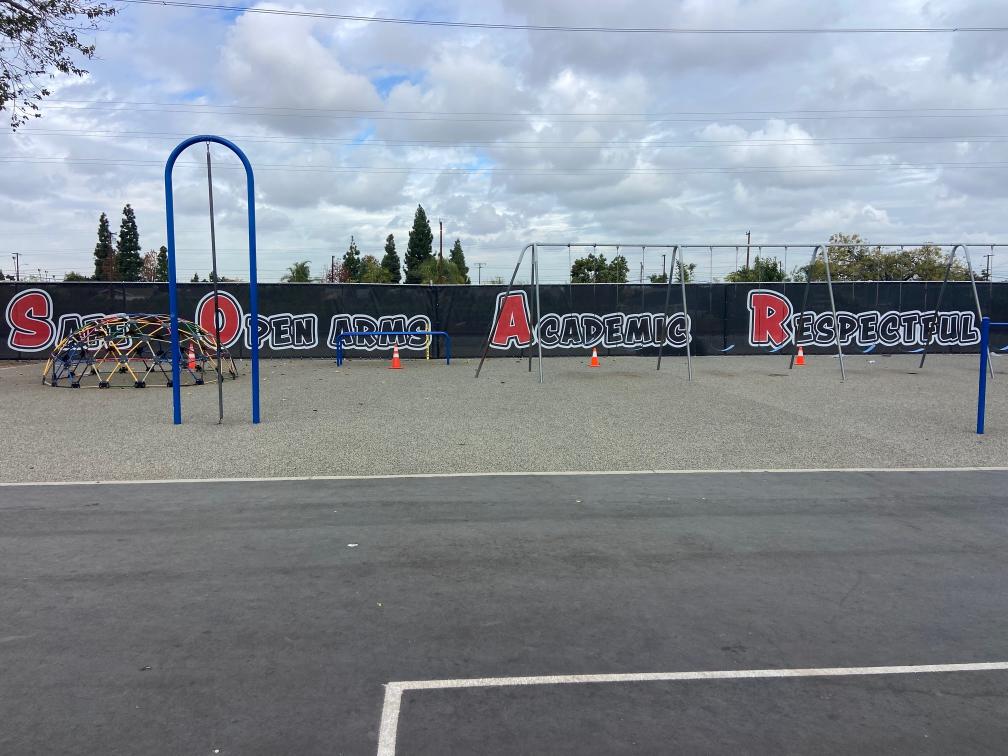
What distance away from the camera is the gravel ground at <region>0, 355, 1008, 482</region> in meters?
7.86

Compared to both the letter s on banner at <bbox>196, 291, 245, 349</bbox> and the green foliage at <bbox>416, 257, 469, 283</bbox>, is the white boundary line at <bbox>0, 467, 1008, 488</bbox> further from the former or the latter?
the green foliage at <bbox>416, 257, 469, 283</bbox>

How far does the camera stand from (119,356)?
1447 cm

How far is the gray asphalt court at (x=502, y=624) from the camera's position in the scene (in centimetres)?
296

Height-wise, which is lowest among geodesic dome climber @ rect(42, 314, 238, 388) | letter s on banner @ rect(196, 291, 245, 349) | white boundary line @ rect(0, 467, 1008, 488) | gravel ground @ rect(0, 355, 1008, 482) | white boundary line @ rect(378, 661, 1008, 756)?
white boundary line @ rect(378, 661, 1008, 756)

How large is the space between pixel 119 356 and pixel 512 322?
9980 millimetres

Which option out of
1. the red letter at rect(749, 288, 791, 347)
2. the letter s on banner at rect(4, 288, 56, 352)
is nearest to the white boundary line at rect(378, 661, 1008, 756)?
the red letter at rect(749, 288, 791, 347)

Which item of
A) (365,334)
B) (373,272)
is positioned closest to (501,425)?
(365,334)

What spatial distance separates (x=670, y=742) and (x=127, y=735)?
212 cm

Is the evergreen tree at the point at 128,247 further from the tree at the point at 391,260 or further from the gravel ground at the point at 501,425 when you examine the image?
the gravel ground at the point at 501,425

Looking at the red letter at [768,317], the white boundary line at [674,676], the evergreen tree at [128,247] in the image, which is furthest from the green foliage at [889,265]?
the evergreen tree at [128,247]

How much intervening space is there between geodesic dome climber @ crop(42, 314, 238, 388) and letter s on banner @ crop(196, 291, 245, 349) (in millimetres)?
2410

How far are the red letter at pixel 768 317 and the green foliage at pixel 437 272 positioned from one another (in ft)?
142

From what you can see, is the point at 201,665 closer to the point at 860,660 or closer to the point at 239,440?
the point at 860,660

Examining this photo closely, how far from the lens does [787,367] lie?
60.1ft
